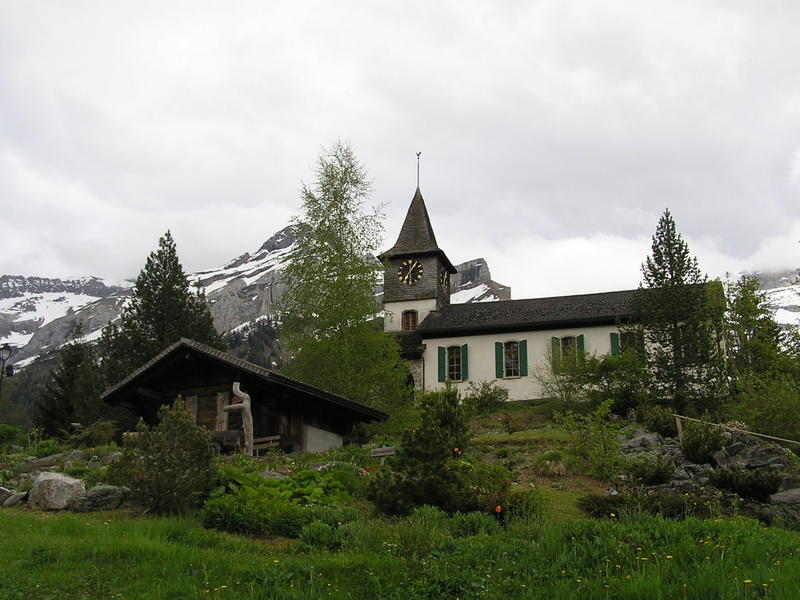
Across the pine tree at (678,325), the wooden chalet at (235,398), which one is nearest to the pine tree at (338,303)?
the wooden chalet at (235,398)

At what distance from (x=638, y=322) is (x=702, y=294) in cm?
250

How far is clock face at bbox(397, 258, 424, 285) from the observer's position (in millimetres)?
43812

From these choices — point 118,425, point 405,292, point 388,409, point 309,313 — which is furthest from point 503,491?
point 405,292

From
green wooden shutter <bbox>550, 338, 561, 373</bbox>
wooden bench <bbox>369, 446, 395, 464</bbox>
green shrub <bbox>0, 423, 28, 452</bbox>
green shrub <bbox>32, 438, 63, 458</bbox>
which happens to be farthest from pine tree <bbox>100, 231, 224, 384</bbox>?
wooden bench <bbox>369, 446, 395, 464</bbox>

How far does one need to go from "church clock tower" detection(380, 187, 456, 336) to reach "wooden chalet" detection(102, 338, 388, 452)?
2019 centimetres

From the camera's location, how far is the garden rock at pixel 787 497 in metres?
12.3

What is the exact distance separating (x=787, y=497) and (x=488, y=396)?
23.2 metres

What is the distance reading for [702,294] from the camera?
2831cm

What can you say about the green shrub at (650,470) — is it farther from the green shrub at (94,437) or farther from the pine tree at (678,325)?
the green shrub at (94,437)

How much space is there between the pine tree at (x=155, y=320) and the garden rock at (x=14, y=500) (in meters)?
19.4

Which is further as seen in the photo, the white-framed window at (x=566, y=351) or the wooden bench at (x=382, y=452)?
the white-framed window at (x=566, y=351)

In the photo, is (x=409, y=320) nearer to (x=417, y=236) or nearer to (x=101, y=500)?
(x=417, y=236)

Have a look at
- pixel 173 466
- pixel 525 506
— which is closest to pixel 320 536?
pixel 173 466

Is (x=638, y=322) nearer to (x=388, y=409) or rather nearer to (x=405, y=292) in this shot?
(x=388, y=409)
